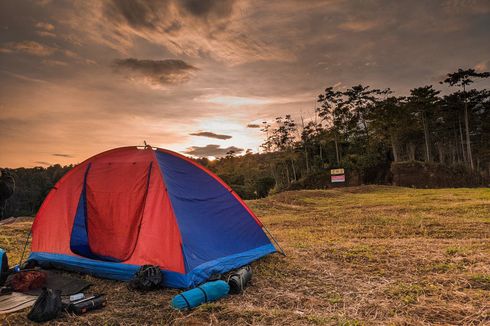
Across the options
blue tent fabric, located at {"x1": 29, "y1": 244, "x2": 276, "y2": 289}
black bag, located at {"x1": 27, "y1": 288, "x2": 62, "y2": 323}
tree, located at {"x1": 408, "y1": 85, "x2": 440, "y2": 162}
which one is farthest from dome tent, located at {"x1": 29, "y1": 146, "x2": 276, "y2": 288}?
tree, located at {"x1": 408, "y1": 85, "x2": 440, "y2": 162}

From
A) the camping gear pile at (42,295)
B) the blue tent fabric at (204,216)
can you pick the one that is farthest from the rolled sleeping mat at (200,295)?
the camping gear pile at (42,295)

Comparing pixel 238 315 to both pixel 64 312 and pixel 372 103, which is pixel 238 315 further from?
pixel 372 103

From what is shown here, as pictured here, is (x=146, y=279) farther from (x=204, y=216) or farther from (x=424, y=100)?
(x=424, y=100)

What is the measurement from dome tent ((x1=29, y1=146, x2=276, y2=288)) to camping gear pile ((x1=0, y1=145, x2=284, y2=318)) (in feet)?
0.05

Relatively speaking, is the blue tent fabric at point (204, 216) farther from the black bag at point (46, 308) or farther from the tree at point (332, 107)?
the tree at point (332, 107)

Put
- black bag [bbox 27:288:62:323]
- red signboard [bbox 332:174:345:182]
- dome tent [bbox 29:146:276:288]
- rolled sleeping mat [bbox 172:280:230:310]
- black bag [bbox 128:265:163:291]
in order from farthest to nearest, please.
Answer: red signboard [bbox 332:174:345:182] < dome tent [bbox 29:146:276:288] < black bag [bbox 128:265:163:291] < rolled sleeping mat [bbox 172:280:230:310] < black bag [bbox 27:288:62:323]

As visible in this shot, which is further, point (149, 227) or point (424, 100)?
point (424, 100)

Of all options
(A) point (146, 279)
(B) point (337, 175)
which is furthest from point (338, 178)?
(A) point (146, 279)

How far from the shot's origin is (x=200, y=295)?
4289 mm

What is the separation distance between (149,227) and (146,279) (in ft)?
3.03

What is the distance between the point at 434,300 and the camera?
418 centimetres

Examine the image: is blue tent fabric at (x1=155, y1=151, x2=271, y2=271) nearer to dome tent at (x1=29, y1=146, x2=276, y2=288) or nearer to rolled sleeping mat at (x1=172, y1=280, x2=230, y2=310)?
dome tent at (x1=29, y1=146, x2=276, y2=288)

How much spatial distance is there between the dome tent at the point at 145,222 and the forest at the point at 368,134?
110 feet

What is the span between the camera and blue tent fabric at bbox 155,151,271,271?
5289 mm
